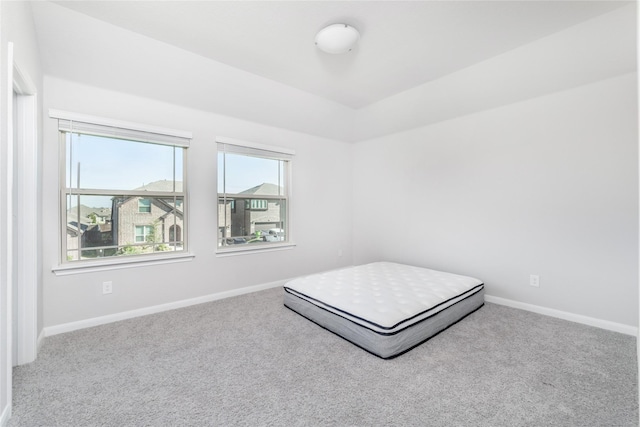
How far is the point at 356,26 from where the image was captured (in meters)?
2.16

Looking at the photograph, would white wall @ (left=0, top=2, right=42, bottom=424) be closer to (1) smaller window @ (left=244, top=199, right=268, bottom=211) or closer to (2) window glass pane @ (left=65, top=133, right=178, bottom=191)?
(2) window glass pane @ (left=65, top=133, right=178, bottom=191)

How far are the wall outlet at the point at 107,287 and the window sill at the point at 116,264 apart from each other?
131 millimetres

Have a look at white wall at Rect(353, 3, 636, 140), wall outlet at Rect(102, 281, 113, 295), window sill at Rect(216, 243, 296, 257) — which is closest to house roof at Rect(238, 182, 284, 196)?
window sill at Rect(216, 243, 296, 257)

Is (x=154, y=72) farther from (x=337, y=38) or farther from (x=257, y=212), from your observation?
(x=257, y=212)

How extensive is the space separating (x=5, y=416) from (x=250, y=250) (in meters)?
2.27

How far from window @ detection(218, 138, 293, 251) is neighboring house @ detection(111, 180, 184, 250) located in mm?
484

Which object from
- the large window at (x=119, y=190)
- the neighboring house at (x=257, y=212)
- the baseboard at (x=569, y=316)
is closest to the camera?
the baseboard at (x=569, y=316)

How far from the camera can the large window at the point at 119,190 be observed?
2396 mm

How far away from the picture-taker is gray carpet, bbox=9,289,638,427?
1.41 m

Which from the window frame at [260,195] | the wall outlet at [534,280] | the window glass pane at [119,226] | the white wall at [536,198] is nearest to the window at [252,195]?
the window frame at [260,195]

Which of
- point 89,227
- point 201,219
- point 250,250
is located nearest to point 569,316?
point 250,250

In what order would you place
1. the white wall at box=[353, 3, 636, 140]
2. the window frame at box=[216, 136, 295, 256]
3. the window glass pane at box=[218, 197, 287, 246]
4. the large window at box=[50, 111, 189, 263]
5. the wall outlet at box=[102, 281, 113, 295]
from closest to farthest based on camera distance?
the white wall at box=[353, 3, 636, 140], the large window at box=[50, 111, 189, 263], the wall outlet at box=[102, 281, 113, 295], the window frame at box=[216, 136, 295, 256], the window glass pane at box=[218, 197, 287, 246]

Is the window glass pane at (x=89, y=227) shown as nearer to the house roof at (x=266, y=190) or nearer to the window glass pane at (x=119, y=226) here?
the window glass pane at (x=119, y=226)

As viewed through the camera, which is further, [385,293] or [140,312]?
[140,312]
